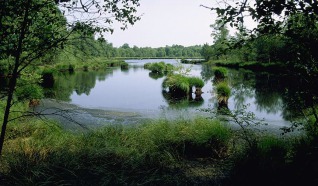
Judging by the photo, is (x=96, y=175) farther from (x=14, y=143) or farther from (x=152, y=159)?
(x=14, y=143)

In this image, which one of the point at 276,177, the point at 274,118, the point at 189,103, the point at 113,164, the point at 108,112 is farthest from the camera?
the point at 189,103

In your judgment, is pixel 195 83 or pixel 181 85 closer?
pixel 181 85

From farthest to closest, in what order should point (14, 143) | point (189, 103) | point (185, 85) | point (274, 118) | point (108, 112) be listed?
point (185, 85) → point (189, 103) → point (108, 112) → point (274, 118) → point (14, 143)

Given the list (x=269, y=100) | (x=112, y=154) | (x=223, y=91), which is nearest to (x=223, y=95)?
(x=223, y=91)

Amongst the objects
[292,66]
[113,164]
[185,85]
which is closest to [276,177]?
[292,66]

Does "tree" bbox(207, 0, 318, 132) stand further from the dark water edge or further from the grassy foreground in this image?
the dark water edge

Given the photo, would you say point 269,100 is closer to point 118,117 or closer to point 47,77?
point 118,117

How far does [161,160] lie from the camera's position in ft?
15.9

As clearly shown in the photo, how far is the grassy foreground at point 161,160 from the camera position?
393cm

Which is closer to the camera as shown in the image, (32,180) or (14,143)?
(32,180)

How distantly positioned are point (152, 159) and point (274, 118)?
25.3 feet

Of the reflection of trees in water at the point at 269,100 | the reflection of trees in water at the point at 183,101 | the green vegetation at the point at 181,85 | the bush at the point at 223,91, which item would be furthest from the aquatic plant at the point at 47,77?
the reflection of trees in water at the point at 269,100

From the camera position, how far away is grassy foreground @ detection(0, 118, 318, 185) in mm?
3929

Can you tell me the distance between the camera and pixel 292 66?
364 cm
